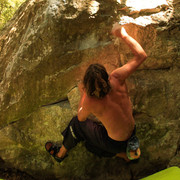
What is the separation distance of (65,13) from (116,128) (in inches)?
59.7

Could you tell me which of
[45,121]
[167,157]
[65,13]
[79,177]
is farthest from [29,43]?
[167,157]

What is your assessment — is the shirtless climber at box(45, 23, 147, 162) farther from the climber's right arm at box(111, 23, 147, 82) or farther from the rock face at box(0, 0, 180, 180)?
the rock face at box(0, 0, 180, 180)

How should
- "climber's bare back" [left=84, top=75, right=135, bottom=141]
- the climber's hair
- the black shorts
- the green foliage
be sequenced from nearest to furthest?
1. the climber's hair
2. "climber's bare back" [left=84, top=75, right=135, bottom=141]
3. the black shorts
4. the green foliage

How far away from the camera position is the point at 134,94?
7.46ft

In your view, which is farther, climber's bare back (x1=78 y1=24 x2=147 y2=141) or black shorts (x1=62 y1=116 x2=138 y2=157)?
black shorts (x1=62 y1=116 x2=138 y2=157)

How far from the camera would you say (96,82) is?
63.9 inches

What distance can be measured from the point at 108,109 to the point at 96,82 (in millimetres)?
358

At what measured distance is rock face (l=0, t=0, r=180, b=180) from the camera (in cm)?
209

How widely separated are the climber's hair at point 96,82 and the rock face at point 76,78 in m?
0.61

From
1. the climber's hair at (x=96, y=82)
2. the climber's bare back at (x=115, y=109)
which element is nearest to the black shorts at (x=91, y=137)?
the climber's bare back at (x=115, y=109)

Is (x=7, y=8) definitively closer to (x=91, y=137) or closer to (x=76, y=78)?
(x=76, y=78)

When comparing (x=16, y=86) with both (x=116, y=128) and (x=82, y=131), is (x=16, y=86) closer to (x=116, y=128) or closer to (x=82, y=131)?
(x=82, y=131)

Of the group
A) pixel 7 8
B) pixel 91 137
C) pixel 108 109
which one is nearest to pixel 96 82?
pixel 108 109

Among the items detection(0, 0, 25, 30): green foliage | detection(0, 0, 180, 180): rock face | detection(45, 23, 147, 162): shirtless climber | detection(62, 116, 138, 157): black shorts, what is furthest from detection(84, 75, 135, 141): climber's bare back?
detection(0, 0, 25, 30): green foliage
